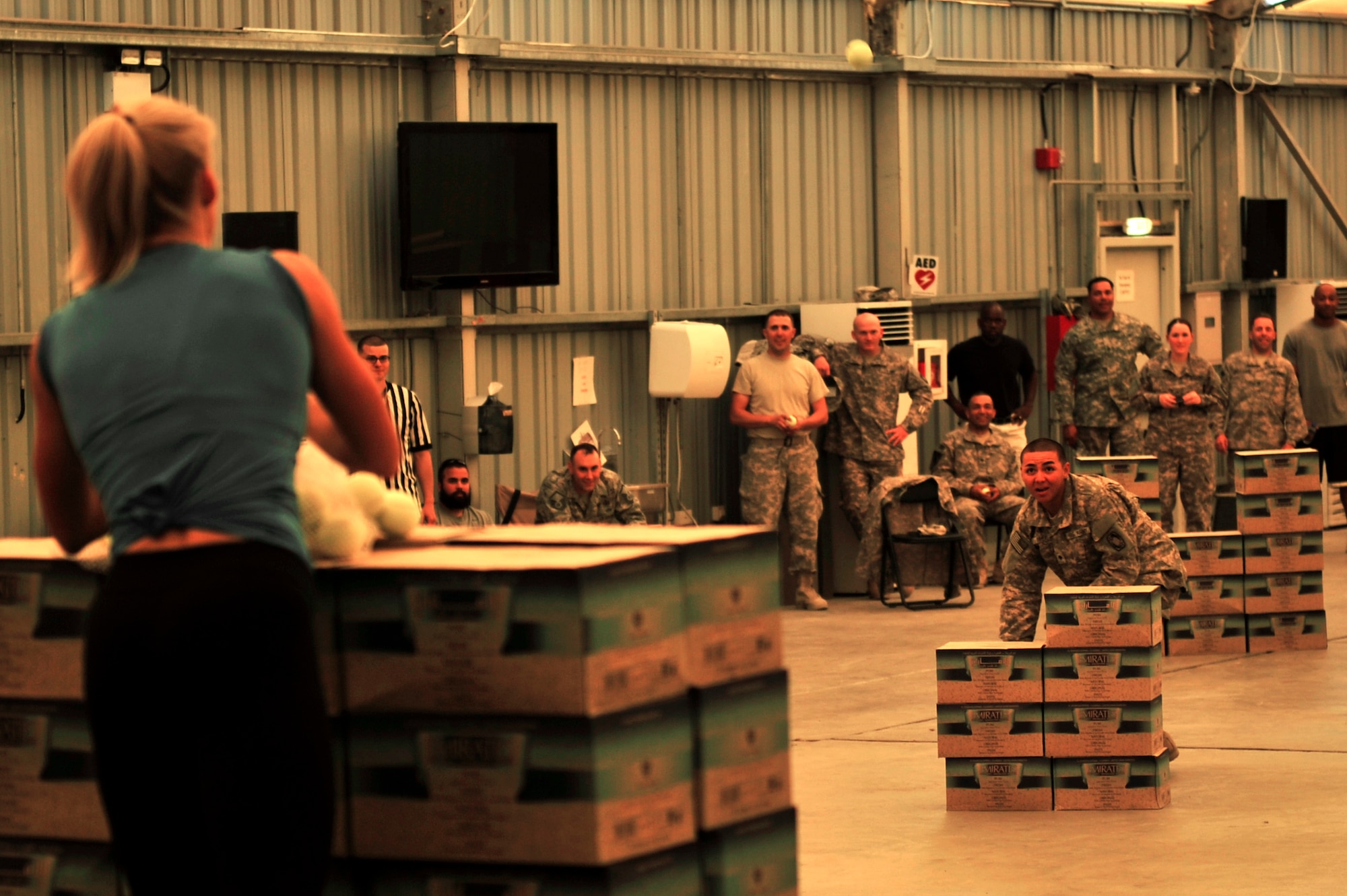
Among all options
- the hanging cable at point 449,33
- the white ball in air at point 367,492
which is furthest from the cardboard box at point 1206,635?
the white ball in air at point 367,492

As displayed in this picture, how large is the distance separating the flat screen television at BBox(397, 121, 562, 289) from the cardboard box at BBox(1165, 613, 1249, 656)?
4111mm

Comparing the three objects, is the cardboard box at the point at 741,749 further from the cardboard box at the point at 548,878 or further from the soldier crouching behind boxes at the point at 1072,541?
the soldier crouching behind boxes at the point at 1072,541

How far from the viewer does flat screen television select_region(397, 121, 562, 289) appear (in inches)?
438

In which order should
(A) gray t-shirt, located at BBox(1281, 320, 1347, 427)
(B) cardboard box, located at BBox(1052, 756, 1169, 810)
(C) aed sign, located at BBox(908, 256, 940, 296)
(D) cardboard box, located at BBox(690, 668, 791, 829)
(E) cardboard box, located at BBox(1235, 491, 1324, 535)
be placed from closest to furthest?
(D) cardboard box, located at BBox(690, 668, 791, 829)
(B) cardboard box, located at BBox(1052, 756, 1169, 810)
(E) cardboard box, located at BBox(1235, 491, 1324, 535)
(C) aed sign, located at BBox(908, 256, 940, 296)
(A) gray t-shirt, located at BBox(1281, 320, 1347, 427)

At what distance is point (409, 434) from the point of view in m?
10.1

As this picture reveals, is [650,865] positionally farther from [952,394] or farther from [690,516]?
[952,394]

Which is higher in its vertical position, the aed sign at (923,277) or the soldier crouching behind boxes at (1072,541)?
the aed sign at (923,277)

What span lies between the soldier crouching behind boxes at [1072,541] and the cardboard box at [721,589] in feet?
14.1

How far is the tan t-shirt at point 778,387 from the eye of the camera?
1213cm

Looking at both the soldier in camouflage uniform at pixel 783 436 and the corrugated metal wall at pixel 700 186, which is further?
the corrugated metal wall at pixel 700 186

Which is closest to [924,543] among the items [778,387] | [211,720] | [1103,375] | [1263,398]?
[778,387]

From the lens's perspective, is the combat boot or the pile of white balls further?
the combat boot

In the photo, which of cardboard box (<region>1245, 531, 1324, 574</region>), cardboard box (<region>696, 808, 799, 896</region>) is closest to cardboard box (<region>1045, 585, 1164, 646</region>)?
cardboard box (<region>1245, 531, 1324, 574</region>)

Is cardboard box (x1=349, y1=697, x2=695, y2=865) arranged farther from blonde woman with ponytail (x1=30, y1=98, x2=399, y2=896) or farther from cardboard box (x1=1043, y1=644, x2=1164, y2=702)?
cardboard box (x1=1043, y1=644, x2=1164, y2=702)
